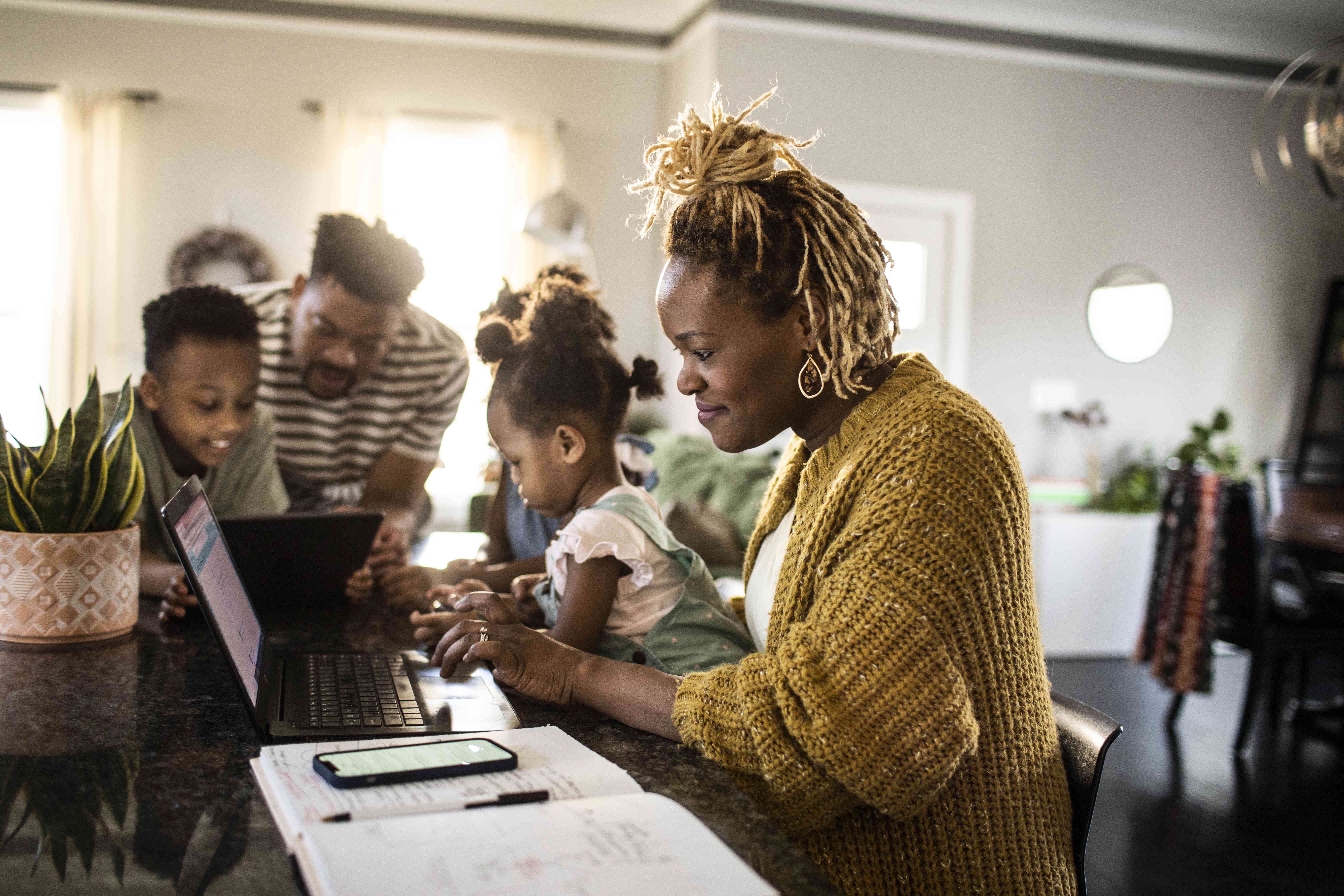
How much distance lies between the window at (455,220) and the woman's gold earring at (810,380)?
456 centimetres

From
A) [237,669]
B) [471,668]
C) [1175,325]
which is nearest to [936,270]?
[1175,325]

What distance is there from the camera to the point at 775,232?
44.4 inches

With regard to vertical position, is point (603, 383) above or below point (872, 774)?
above

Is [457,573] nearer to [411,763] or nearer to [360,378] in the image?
[360,378]

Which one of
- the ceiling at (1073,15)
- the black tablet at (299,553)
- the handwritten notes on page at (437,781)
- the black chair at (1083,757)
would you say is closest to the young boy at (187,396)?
the black tablet at (299,553)

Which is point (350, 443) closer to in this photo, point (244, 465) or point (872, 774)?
point (244, 465)

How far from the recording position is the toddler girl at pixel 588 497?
4.38ft

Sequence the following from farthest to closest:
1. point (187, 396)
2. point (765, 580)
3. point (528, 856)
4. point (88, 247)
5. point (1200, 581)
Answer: point (88, 247)
point (1200, 581)
point (187, 396)
point (765, 580)
point (528, 856)

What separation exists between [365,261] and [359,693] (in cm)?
114

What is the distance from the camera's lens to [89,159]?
209 inches

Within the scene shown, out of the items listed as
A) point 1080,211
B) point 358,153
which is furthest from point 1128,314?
point 358,153

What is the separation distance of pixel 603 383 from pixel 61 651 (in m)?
0.81

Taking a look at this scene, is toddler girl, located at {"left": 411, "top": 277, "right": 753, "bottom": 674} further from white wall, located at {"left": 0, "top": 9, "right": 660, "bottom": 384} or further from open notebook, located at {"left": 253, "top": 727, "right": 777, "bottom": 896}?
white wall, located at {"left": 0, "top": 9, "right": 660, "bottom": 384}

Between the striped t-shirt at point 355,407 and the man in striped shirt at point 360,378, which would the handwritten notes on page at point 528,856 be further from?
the striped t-shirt at point 355,407
